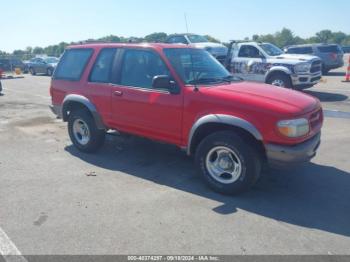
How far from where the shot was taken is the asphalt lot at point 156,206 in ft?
11.9

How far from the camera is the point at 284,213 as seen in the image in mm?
4273

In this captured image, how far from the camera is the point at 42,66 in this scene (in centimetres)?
3006

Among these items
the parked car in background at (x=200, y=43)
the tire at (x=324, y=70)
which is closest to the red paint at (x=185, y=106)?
the parked car in background at (x=200, y=43)

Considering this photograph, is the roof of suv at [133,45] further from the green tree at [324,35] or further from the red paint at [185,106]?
the green tree at [324,35]

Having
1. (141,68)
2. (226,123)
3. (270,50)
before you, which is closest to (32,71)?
(270,50)

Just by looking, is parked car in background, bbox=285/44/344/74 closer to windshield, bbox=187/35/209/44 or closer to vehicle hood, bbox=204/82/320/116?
windshield, bbox=187/35/209/44

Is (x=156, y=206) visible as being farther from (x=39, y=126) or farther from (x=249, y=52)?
(x=249, y=52)

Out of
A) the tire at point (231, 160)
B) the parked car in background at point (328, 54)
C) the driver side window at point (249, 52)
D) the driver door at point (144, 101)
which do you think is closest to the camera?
the tire at point (231, 160)

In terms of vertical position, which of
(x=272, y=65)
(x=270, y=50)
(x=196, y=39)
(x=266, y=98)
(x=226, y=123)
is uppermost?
(x=196, y=39)

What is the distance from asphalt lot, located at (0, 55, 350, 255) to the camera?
361 cm

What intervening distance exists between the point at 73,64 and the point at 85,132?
1.26 metres

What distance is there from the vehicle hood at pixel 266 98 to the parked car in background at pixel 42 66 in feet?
88.0

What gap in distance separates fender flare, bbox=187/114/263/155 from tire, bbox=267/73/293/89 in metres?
8.68

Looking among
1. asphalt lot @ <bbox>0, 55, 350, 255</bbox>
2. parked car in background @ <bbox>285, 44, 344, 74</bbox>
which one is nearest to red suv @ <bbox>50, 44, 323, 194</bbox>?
asphalt lot @ <bbox>0, 55, 350, 255</bbox>
